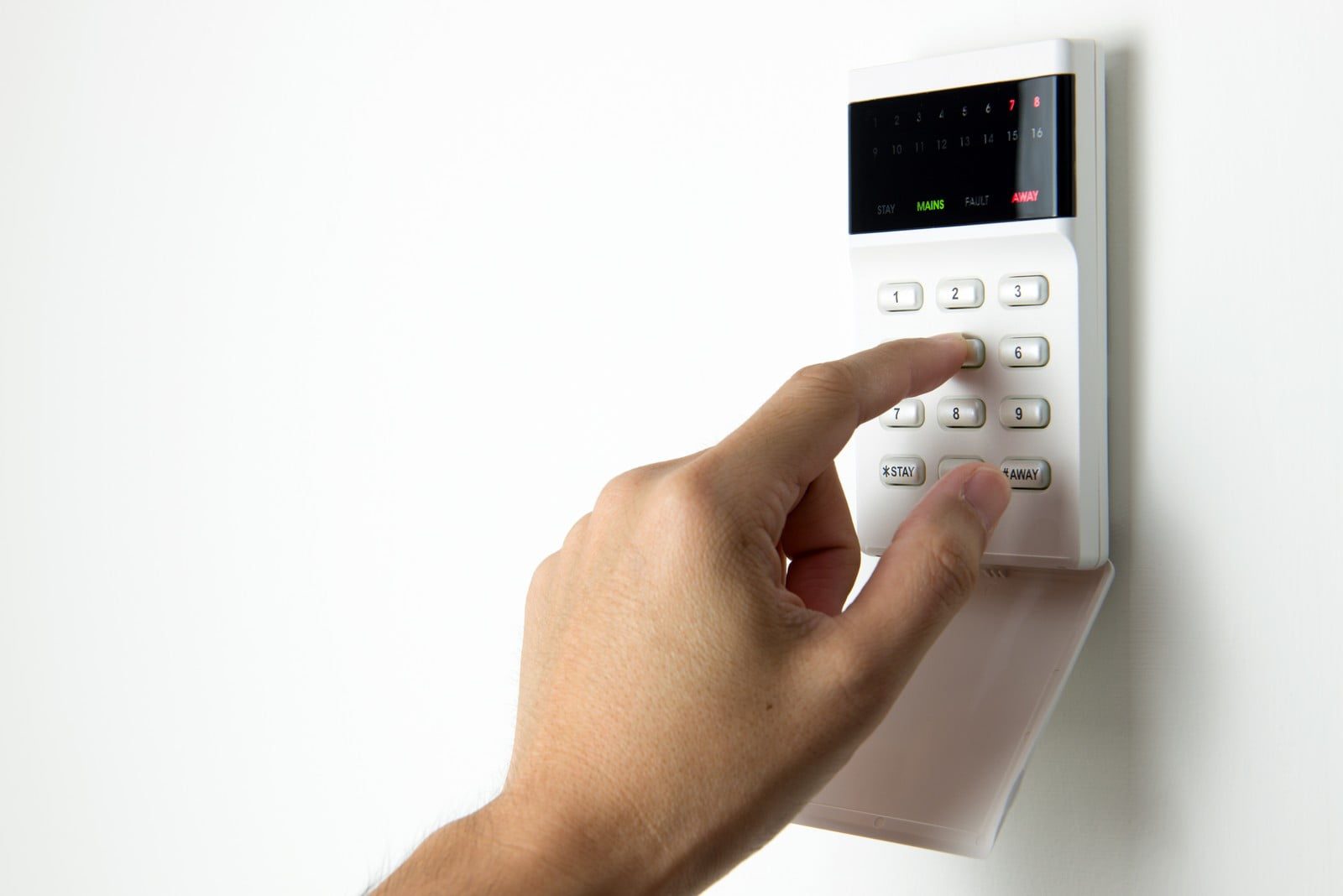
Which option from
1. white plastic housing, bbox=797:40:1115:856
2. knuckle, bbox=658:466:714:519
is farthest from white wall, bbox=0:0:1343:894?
knuckle, bbox=658:466:714:519

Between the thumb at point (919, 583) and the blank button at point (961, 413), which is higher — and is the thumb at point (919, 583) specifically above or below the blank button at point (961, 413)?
below

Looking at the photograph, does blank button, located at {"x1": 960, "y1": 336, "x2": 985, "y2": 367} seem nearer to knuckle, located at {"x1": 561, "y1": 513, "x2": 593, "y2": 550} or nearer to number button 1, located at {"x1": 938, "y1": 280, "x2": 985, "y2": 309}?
number button 1, located at {"x1": 938, "y1": 280, "x2": 985, "y2": 309}

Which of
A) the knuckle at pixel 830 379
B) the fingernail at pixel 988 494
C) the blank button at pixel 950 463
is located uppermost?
the knuckle at pixel 830 379

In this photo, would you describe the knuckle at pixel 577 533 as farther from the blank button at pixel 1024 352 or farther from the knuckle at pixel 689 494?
the blank button at pixel 1024 352

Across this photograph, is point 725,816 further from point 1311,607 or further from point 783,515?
point 1311,607

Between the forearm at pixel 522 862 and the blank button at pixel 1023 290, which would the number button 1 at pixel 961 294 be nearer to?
the blank button at pixel 1023 290

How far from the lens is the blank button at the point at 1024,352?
0.35m

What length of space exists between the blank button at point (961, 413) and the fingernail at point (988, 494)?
0.02 metres

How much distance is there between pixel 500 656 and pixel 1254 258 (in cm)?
35

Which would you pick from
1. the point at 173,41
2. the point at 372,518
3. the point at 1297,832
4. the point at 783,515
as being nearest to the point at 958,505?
the point at 783,515

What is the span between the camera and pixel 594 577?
0.34 m

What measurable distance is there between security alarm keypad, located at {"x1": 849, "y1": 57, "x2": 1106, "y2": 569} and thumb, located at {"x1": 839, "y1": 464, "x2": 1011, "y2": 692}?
3 centimetres

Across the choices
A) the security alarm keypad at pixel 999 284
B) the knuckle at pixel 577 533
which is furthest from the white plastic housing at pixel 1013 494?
the knuckle at pixel 577 533

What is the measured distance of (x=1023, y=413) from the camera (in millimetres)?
355
